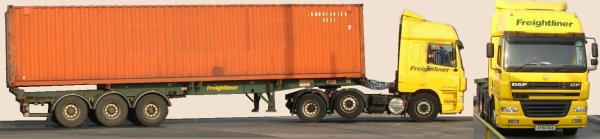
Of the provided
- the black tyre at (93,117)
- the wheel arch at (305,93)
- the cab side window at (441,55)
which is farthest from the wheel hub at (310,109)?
the black tyre at (93,117)

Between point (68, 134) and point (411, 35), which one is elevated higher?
point (411, 35)

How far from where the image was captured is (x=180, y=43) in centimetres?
3120

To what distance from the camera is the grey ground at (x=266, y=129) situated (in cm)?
2762

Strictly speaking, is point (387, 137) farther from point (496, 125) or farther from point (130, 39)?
point (130, 39)

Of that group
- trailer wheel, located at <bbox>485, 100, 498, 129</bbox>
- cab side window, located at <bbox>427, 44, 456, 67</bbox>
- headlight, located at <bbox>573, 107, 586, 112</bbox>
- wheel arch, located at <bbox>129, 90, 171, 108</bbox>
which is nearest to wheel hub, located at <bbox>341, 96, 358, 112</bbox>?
cab side window, located at <bbox>427, 44, 456, 67</bbox>

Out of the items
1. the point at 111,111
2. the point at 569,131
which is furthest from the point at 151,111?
the point at 569,131

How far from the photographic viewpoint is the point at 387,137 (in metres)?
26.8

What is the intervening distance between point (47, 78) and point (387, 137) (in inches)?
366

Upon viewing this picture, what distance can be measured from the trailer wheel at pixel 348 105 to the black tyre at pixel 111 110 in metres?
5.75

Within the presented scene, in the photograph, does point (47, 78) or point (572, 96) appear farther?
point (47, 78)

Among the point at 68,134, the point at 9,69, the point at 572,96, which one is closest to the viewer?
the point at 572,96

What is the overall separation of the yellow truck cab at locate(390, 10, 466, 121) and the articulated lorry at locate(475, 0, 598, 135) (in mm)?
5376

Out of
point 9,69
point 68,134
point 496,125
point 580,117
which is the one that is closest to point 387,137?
point 496,125

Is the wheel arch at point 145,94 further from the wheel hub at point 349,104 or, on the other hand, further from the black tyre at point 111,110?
the wheel hub at point 349,104
